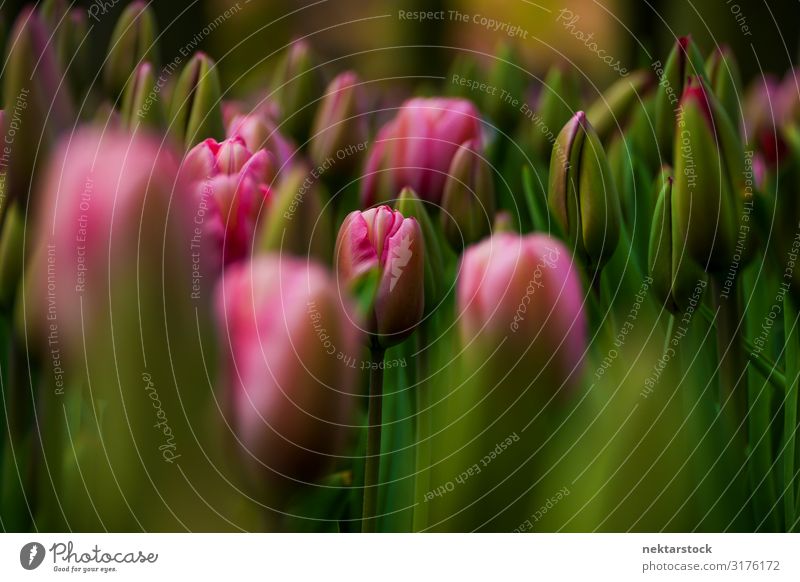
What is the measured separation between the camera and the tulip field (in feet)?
1.13

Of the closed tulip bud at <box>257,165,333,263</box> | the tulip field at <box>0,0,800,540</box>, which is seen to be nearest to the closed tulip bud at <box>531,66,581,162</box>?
the tulip field at <box>0,0,800,540</box>

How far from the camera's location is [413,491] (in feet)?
1.22

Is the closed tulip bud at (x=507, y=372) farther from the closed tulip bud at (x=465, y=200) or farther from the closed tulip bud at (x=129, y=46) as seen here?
the closed tulip bud at (x=129, y=46)

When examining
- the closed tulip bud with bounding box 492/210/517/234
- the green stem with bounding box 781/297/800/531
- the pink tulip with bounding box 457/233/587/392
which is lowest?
the green stem with bounding box 781/297/800/531

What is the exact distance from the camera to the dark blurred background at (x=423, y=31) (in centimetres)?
40

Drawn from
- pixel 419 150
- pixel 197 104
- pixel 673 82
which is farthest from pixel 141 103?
pixel 673 82

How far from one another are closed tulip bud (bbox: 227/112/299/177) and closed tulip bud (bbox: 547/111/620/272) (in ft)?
0.40

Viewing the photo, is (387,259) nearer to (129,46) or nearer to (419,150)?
(419,150)

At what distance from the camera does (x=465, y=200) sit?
362 mm

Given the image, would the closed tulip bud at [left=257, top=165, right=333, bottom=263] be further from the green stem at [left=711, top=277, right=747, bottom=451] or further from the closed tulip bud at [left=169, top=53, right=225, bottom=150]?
the green stem at [left=711, top=277, right=747, bottom=451]

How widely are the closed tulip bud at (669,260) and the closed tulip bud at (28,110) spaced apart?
11.0 inches

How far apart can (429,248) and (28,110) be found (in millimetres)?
202
